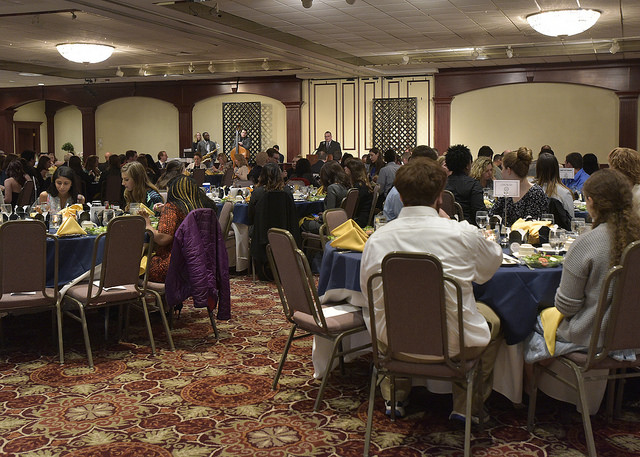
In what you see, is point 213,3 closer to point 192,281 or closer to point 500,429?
point 192,281

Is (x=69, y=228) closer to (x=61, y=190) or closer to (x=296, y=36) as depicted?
(x=61, y=190)

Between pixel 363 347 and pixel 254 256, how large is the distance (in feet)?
11.5

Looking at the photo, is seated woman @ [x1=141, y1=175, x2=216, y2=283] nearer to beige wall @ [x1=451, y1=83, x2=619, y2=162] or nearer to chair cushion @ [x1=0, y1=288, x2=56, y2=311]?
chair cushion @ [x1=0, y1=288, x2=56, y2=311]

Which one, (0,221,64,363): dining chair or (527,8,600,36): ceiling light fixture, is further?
(527,8,600,36): ceiling light fixture

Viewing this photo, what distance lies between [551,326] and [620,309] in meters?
0.36

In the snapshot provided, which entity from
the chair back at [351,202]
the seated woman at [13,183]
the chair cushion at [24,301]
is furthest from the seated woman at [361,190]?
the seated woman at [13,183]

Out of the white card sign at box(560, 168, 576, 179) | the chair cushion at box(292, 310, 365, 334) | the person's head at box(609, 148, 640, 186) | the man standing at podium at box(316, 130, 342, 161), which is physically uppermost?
the man standing at podium at box(316, 130, 342, 161)

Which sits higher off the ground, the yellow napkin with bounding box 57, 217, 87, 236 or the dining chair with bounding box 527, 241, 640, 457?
the yellow napkin with bounding box 57, 217, 87, 236

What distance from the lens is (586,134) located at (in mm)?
16859

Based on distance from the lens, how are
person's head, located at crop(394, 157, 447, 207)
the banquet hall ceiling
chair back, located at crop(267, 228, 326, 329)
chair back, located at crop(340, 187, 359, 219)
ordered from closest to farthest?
1. person's head, located at crop(394, 157, 447, 207)
2. chair back, located at crop(267, 228, 326, 329)
3. chair back, located at crop(340, 187, 359, 219)
4. the banquet hall ceiling

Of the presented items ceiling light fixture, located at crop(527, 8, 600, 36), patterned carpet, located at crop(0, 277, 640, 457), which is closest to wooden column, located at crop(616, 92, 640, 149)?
ceiling light fixture, located at crop(527, 8, 600, 36)

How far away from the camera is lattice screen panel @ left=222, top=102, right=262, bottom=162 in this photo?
64.1 ft

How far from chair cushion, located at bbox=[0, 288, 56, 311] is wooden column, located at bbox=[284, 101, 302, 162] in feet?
48.3

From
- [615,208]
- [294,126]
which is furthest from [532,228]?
[294,126]
